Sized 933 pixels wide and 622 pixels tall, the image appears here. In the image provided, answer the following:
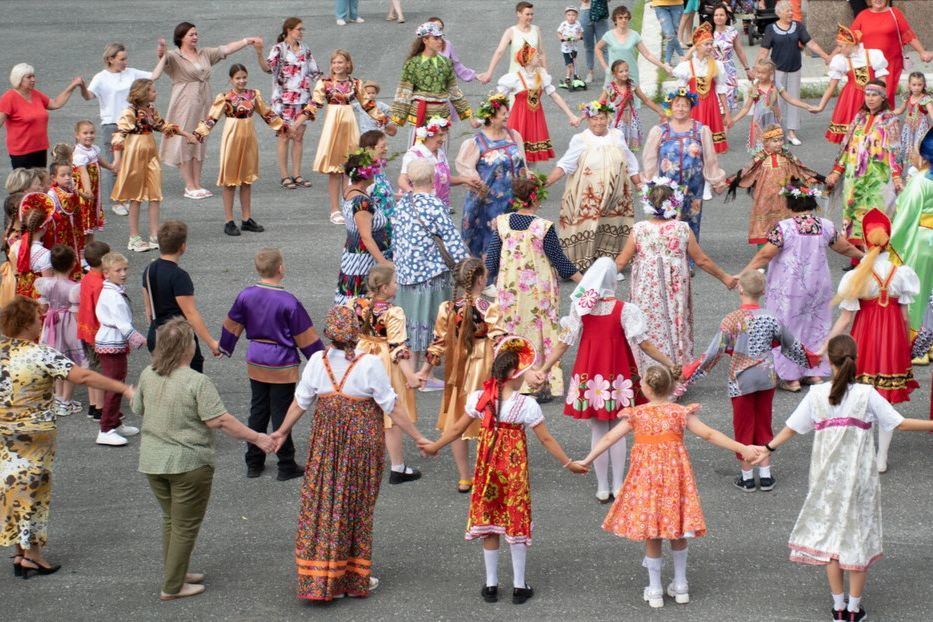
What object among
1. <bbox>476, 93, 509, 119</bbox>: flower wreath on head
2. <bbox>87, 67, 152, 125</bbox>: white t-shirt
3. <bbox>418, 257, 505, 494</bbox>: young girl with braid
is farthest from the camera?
<bbox>87, 67, 152, 125</bbox>: white t-shirt

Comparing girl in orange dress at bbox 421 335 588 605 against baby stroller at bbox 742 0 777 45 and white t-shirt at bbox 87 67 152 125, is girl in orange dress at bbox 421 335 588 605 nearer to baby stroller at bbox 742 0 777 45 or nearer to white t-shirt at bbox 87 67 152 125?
white t-shirt at bbox 87 67 152 125

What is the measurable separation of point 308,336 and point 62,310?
94.7 inches

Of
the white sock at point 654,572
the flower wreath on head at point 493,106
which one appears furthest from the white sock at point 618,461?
the flower wreath on head at point 493,106

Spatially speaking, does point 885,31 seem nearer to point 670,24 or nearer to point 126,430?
point 670,24

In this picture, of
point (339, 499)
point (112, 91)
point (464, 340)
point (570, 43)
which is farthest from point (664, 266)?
point (570, 43)

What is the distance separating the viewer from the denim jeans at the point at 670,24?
21.5 meters

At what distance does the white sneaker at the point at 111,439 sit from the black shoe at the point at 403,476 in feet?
6.84

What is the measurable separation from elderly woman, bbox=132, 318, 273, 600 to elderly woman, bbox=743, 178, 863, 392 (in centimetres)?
490

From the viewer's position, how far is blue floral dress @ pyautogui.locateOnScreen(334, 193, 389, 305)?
11281 millimetres

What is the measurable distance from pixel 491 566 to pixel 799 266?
4.40m

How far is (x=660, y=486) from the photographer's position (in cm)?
774

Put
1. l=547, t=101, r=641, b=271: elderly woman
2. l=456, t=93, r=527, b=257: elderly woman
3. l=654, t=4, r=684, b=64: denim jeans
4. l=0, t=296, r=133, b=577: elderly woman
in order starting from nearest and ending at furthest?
1. l=0, t=296, r=133, b=577: elderly woman
2. l=456, t=93, r=527, b=257: elderly woman
3. l=547, t=101, r=641, b=271: elderly woman
4. l=654, t=4, r=684, b=64: denim jeans

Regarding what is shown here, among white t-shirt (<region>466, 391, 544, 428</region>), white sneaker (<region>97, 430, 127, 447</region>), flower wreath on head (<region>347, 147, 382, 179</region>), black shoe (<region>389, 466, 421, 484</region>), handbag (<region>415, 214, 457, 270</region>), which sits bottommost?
black shoe (<region>389, 466, 421, 484</region>)

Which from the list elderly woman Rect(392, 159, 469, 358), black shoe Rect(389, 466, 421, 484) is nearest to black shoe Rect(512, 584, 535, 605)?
black shoe Rect(389, 466, 421, 484)
